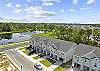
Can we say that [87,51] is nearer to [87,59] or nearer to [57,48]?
[87,59]

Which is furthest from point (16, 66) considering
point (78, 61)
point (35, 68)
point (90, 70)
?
point (90, 70)

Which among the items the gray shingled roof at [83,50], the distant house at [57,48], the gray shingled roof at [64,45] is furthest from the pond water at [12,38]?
the gray shingled roof at [83,50]

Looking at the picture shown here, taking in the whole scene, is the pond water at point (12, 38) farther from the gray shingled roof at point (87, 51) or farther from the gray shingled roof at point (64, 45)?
the gray shingled roof at point (87, 51)

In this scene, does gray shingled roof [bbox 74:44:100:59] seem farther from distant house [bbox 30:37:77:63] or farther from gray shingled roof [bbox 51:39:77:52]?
distant house [bbox 30:37:77:63]

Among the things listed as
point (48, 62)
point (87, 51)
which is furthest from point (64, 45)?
point (87, 51)

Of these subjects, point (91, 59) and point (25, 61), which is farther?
point (25, 61)

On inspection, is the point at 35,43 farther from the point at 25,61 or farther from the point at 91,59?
the point at 91,59
